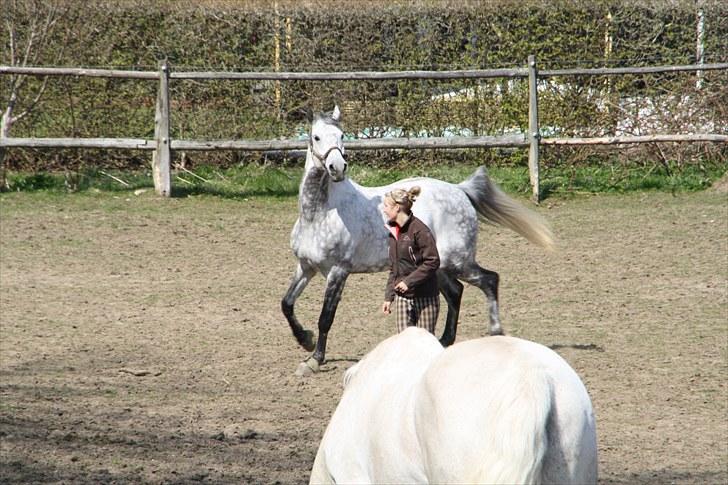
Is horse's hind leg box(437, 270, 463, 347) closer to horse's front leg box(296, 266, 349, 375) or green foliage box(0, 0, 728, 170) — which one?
horse's front leg box(296, 266, 349, 375)

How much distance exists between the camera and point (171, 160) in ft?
48.6

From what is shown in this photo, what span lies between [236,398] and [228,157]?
27.1ft

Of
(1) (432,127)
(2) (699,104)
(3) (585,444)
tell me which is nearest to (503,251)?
(1) (432,127)

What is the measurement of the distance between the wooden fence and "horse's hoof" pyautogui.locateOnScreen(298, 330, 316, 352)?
19.5 feet

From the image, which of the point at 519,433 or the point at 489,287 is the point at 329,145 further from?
the point at 519,433

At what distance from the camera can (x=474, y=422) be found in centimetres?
295

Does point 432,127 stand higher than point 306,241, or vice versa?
point 432,127

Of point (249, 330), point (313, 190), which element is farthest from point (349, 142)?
point (313, 190)

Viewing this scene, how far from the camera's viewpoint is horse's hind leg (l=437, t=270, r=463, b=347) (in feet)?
27.3

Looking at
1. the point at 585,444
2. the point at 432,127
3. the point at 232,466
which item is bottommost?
the point at 232,466

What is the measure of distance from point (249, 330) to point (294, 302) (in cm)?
99

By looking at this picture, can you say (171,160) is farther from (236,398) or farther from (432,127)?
(236,398)

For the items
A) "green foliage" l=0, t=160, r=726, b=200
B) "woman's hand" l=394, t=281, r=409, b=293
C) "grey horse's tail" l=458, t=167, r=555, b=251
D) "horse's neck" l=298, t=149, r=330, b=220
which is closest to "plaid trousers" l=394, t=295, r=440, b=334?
"woman's hand" l=394, t=281, r=409, b=293

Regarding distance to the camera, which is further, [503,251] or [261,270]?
[503,251]
